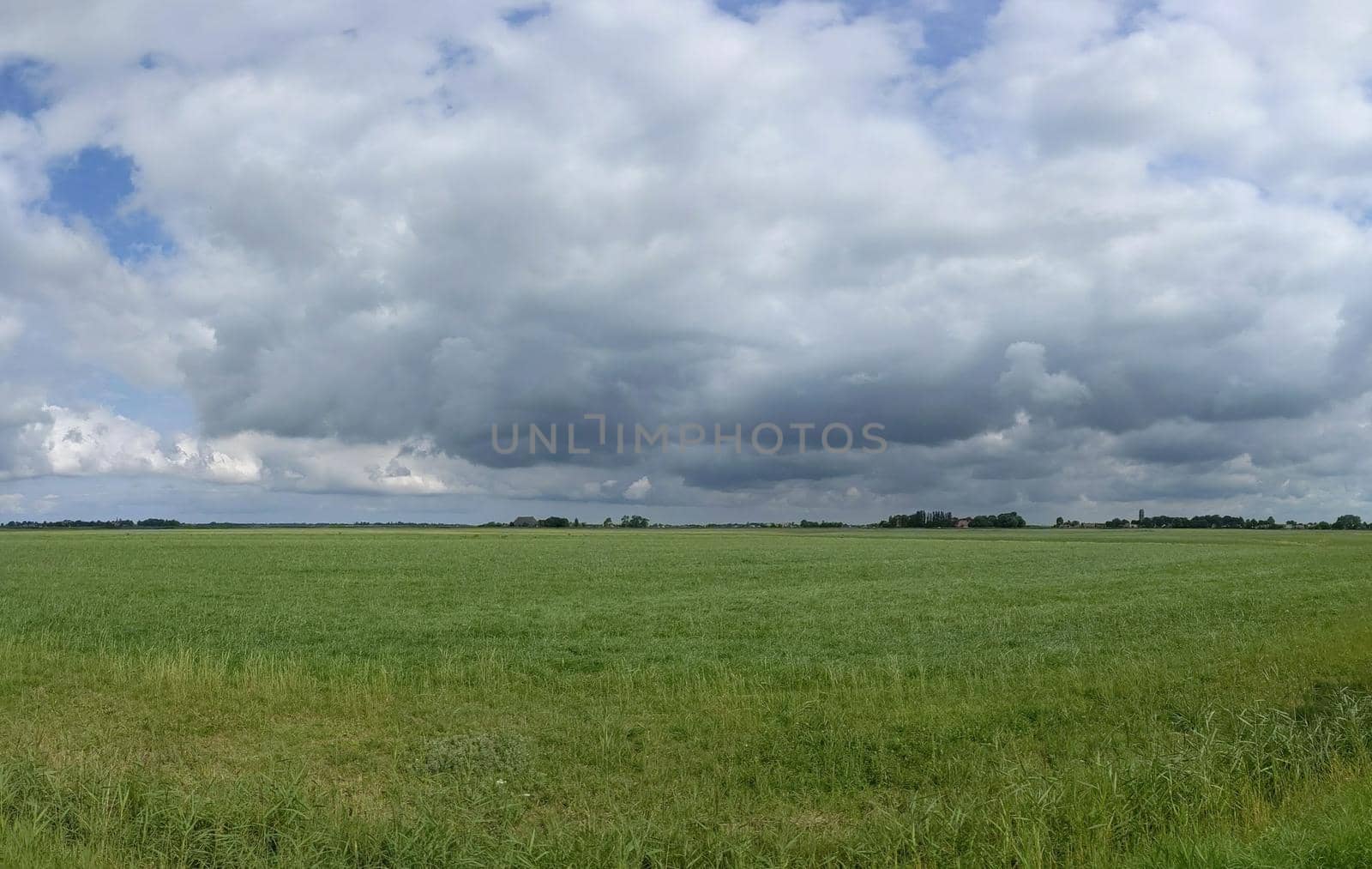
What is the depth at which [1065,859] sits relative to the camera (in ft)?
30.5

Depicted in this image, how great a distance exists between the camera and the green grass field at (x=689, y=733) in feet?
32.0

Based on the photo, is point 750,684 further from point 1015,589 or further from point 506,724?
point 1015,589

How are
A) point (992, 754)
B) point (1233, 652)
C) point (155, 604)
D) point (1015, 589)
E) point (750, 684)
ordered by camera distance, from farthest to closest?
point (1015, 589)
point (155, 604)
point (1233, 652)
point (750, 684)
point (992, 754)

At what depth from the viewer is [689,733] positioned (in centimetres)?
1424

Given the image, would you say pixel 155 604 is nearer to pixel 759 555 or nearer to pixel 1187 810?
pixel 1187 810

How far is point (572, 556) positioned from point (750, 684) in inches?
1780

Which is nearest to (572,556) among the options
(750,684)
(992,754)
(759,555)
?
(759,555)

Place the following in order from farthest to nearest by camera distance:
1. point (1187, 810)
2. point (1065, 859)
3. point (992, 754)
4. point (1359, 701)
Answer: point (1359, 701) → point (992, 754) → point (1187, 810) → point (1065, 859)

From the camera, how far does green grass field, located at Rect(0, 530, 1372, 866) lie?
384 inches

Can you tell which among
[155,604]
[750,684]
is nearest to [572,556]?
[155,604]

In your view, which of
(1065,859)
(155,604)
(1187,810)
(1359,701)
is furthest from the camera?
(155,604)

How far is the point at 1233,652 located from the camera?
2011cm

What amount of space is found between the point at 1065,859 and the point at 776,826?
10.3 ft

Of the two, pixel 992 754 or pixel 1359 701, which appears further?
pixel 1359 701
